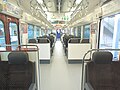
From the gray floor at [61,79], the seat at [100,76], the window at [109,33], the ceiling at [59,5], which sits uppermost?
the ceiling at [59,5]

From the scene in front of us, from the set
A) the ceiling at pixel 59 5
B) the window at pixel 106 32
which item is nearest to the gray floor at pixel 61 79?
the window at pixel 106 32

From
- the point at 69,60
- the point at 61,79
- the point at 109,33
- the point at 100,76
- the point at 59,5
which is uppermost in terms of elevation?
the point at 59,5

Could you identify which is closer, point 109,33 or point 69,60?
point 109,33

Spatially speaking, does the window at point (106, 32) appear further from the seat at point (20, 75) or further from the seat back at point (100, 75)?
the seat at point (20, 75)

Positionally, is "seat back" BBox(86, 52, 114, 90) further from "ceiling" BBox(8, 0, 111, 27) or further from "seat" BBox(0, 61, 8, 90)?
"ceiling" BBox(8, 0, 111, 27)

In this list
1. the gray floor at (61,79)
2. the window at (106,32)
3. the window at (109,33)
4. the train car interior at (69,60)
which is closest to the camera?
the train car interior at (69,60)

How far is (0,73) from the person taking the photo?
2.25m

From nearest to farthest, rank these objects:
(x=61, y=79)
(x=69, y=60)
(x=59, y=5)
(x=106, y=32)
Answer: (x=61, y=79) → (x=106, y=32) → (x=69, y=60) → (x=59, y=5)

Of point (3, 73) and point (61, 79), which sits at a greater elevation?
point (3, 73)

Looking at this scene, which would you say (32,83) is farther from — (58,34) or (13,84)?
(58,34)

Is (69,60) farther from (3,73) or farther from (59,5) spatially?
(59,5)

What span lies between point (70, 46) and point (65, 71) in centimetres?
126

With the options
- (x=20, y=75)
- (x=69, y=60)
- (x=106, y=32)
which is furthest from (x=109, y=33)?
(x=20, y=75)

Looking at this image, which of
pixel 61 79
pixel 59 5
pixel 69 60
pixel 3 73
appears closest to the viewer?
pixel 3 73
